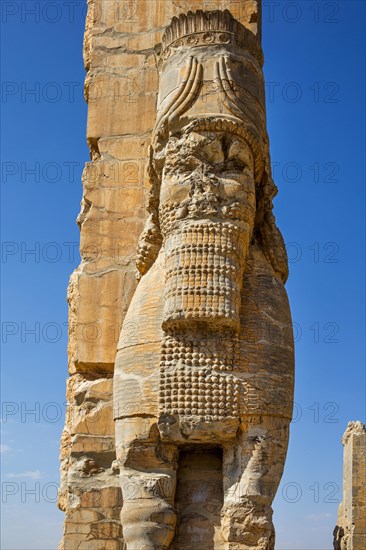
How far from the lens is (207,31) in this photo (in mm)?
5551

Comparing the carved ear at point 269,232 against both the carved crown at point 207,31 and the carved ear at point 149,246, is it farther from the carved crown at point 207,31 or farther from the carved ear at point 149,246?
the carved crown at point 207,31

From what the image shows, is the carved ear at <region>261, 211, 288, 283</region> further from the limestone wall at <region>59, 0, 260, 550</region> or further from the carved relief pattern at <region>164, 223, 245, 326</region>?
the limestone wall at <region>59, 0, 260, 550</region>

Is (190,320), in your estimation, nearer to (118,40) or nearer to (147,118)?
(147,118)

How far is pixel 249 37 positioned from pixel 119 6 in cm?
167

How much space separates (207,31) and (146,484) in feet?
9.38

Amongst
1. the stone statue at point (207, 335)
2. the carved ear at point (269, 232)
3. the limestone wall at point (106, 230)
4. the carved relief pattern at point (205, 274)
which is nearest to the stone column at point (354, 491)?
the limestone wall at point (106, 230)

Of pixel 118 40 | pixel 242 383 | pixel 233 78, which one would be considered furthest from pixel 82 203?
pixel 242 383

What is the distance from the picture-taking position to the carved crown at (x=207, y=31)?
5.54m

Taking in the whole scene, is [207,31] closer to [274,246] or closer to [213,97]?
[213,97]

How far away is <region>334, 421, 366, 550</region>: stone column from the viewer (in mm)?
15797

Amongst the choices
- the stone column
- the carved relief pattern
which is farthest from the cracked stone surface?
the stone column

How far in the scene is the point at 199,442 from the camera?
4973mm

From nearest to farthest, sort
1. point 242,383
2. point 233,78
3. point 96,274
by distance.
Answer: point 242,383 → point 233,78 → point 96,274

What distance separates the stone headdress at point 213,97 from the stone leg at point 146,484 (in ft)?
3.92
